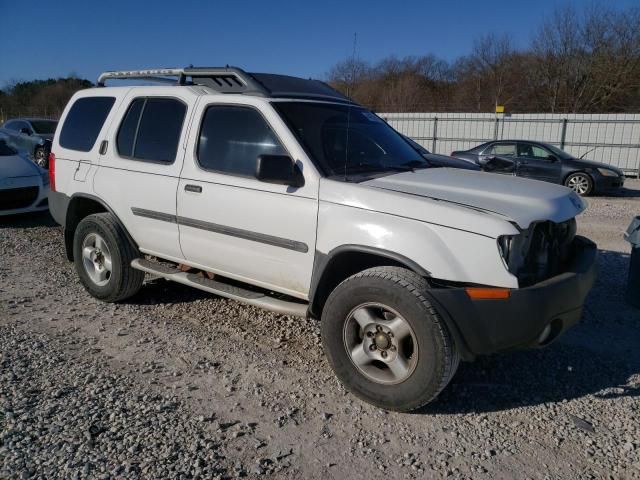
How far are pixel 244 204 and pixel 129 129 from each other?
5.52 feet

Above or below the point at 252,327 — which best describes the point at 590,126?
above

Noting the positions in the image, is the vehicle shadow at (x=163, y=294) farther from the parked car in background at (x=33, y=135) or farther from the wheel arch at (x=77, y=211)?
the parked car in background at (x=33, y=135)

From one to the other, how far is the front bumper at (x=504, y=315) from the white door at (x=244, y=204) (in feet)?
3.39

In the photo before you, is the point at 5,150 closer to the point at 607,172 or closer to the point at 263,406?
the point at 263,406

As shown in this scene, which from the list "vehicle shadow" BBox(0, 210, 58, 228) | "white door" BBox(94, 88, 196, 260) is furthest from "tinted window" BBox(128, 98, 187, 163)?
"vehicle shadow" BBox(0, 210, 58, 228)

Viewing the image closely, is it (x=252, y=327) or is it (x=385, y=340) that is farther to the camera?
(x=252, y=327)

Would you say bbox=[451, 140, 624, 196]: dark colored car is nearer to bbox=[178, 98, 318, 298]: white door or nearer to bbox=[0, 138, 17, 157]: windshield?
bbox=[178, 98, 318, 298]: white door

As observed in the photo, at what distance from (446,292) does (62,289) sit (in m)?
4.18

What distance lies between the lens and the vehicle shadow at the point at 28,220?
8.45m

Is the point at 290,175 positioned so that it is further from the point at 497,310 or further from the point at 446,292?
the point at 497,310

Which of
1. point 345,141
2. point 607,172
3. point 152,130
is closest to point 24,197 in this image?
point 152,130

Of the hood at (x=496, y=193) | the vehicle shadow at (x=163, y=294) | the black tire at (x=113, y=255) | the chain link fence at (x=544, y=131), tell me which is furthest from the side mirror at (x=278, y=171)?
the chain link fence at (x=544, y=131)

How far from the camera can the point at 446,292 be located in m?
2.88


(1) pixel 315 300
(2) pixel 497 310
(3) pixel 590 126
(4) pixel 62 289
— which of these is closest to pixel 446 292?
(2) pixel 497 310
